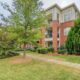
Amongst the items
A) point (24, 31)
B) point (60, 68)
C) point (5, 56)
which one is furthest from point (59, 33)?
point (60, 68)

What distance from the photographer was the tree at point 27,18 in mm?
19453

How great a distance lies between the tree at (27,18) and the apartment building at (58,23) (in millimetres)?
19144

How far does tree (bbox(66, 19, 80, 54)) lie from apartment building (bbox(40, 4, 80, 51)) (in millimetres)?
11709

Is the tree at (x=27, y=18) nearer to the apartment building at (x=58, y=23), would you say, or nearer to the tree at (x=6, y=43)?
the tree at (x=6, y=43)

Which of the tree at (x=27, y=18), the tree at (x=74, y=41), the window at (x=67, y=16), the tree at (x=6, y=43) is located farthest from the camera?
the window at (x=67, y=16)

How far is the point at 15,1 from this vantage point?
19.8m

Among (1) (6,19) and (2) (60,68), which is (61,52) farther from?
(2) (60,68)

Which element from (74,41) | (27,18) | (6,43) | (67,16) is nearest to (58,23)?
(67,16)

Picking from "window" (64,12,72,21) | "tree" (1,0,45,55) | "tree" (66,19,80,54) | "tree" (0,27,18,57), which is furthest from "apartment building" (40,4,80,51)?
"tree" (1,0,45,55)

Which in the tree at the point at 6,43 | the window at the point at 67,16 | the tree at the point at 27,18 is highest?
the window at the point at 67,16

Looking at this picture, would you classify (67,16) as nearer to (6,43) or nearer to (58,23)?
(58,23)

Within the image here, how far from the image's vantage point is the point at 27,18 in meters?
19.5

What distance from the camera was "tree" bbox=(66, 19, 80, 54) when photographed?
25.7 meters

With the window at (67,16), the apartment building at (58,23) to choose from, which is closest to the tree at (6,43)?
the apartment building at (58,23)
